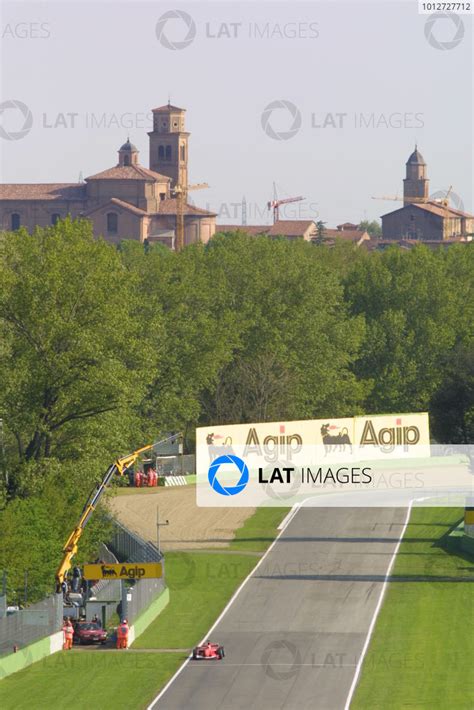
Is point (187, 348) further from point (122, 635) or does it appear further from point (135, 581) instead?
point (122, 635)

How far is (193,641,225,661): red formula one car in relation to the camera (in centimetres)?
4644

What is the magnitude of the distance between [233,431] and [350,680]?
4194 centimetres

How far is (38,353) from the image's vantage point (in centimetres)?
6769

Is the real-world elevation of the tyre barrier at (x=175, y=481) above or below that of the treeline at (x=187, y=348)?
below

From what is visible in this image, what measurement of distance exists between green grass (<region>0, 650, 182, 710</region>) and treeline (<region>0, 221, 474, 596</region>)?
787 centimetres

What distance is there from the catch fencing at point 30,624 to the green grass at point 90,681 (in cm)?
81

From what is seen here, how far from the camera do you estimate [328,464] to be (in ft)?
296

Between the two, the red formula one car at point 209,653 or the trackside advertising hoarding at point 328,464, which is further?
the trackside advertising hoarding at point 328,464

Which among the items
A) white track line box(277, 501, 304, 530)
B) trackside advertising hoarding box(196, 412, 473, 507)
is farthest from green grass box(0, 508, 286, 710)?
trackside advertising hoarding box(196, 412, 473, 507)

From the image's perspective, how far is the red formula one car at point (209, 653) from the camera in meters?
46.4

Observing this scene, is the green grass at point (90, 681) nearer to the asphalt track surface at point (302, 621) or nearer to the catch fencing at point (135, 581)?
the asphalt track surface at point (302, 621)

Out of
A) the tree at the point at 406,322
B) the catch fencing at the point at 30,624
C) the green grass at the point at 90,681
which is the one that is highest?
the tree at the point at 406,322

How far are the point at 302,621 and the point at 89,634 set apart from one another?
7.53 m

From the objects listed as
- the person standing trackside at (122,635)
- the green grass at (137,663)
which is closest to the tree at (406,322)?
the green grass at (137,663)
